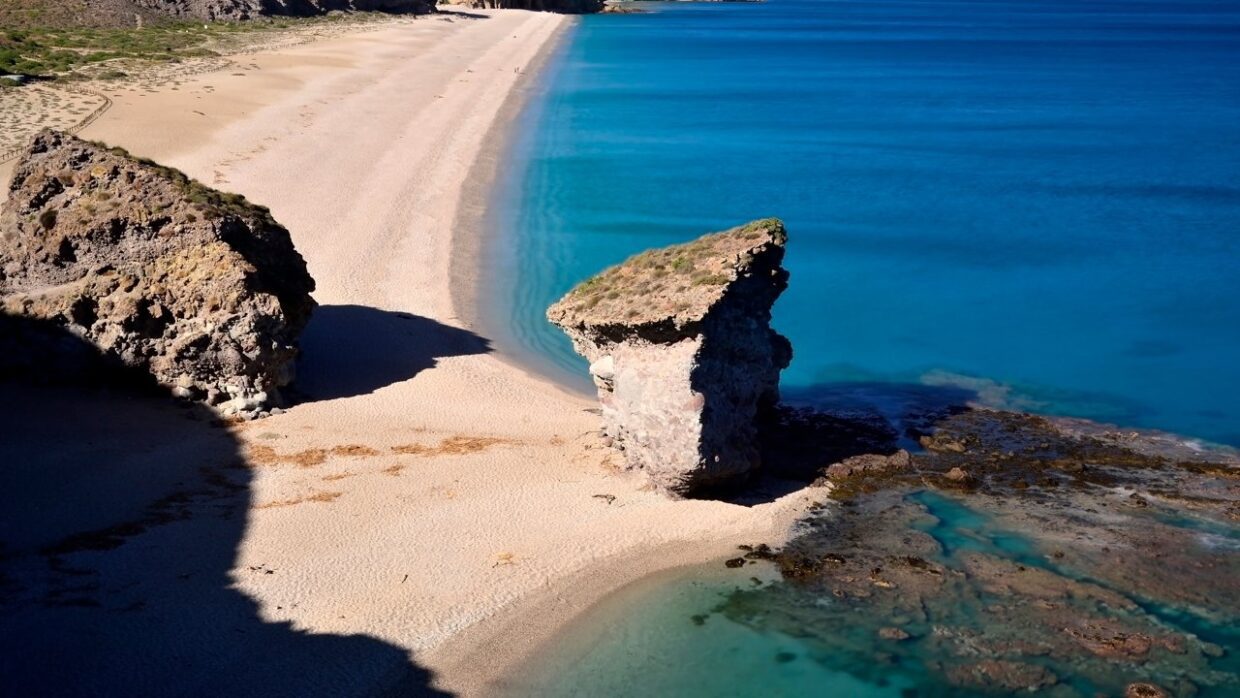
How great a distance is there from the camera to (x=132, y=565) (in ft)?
38.5

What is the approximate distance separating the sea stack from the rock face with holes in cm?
410

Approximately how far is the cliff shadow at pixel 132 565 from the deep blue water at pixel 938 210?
23.1 ft

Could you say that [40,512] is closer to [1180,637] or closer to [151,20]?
[1180,637]

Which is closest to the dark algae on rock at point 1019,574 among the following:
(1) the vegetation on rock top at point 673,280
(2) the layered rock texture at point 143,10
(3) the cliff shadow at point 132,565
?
(1) the vegetation on rock top at point 673,280

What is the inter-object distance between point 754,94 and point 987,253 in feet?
97.1

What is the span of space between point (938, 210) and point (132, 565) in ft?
89.8

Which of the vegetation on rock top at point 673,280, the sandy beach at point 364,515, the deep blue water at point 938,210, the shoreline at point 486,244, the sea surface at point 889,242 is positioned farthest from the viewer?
the deep blue water at point 938,210

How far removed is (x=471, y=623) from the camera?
11.5m

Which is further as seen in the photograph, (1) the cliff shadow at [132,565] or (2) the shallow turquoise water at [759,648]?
(2) the shallow turquoise water at [759,648]

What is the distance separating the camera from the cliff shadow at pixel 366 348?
17188 mm

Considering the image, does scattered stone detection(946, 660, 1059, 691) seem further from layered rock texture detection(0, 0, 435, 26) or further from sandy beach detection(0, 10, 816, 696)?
layered rock texture detection(0, 0, 435, 26)

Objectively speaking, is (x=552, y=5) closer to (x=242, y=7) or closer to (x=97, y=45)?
(x=242, y=7)

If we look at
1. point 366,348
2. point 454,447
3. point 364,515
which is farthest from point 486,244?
point 364,515

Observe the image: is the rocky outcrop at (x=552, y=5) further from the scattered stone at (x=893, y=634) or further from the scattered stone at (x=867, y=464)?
the scattered stone at (x=893, y=634)
